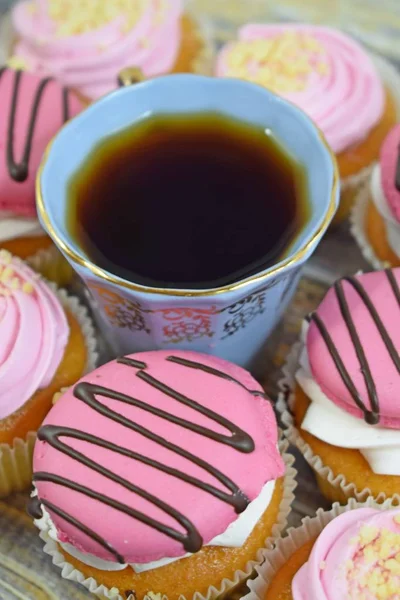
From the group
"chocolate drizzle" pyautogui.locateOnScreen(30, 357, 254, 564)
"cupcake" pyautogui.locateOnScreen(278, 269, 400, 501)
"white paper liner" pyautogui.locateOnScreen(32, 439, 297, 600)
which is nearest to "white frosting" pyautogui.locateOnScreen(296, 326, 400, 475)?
"cupcake" pyautogui.locateOnScreen(278, 269, 400, 501)

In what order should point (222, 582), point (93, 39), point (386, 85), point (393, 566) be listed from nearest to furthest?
point (393, 566) → point (222, 582) → point (93, 39) → point (386, 85)

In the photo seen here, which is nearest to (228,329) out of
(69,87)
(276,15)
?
(69,87)

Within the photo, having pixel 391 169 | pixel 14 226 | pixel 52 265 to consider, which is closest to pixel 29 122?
pixel 14 226

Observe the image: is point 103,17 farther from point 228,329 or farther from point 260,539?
point 260,539

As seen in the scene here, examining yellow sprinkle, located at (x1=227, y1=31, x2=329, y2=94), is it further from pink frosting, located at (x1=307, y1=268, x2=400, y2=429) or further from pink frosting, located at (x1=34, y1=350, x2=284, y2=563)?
pink frosting, located at (x1=34, y1=350, x2=284, y2=563)

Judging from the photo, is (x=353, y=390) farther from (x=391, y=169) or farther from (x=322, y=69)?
(x=322, y=69)

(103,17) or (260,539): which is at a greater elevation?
(103,17)

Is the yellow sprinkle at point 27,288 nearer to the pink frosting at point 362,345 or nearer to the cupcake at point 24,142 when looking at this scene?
the cupcake at point 24,142
